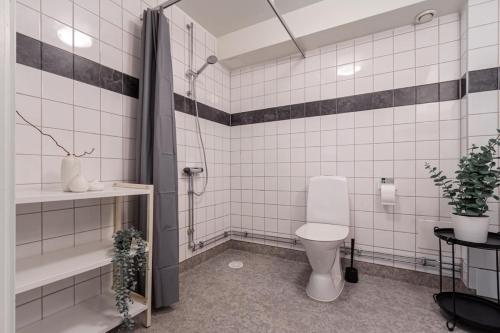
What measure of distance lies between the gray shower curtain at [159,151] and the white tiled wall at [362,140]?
123cm

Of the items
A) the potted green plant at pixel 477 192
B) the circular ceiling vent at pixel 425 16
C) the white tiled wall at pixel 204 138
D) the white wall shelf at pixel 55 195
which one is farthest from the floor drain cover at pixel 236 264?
the circular ceiling vent at pixel 425 16

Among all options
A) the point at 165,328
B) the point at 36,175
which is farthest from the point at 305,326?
the point at 36,175

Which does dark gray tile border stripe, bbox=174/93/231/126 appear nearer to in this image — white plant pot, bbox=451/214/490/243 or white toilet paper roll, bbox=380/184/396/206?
white toilet paper roll, bbox=380/184/396/206

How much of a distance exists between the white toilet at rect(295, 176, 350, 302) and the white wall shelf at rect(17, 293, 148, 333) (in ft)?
3.88

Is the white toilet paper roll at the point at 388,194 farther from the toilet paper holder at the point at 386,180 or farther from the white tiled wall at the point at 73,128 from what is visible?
the white tiled wall at the point at 73,128

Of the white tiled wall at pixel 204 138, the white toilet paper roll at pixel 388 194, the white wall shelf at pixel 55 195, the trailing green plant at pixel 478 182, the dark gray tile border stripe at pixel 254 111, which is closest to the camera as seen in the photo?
the white wall shelf at pixel 55 195

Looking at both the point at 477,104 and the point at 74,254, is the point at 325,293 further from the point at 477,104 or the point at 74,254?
the point at 477,104

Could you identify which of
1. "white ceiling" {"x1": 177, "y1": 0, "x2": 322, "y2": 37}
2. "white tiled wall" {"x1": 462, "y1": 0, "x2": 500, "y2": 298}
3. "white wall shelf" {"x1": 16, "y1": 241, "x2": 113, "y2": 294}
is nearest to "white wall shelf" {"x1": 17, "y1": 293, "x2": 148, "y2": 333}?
"white wall shelf" {"x1": 16, "y1": 241, "x2": 113, "y2": 294}

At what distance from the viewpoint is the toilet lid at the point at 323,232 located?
1714 millimetres

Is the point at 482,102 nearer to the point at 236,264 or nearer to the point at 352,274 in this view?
the point at 352,274

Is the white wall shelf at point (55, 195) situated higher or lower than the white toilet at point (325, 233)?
higher

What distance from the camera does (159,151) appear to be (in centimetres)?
161

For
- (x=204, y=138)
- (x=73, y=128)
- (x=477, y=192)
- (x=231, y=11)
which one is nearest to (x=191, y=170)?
(x=204, y=138)

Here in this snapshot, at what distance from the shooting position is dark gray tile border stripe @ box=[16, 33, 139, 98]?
4.13ft
